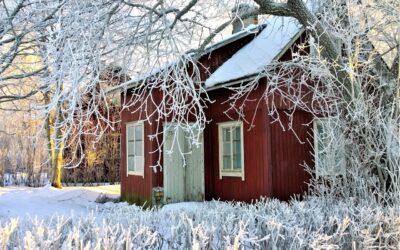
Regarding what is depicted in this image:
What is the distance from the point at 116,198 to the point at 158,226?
12.5 meters

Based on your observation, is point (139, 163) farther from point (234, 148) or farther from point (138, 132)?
point (234, 148)

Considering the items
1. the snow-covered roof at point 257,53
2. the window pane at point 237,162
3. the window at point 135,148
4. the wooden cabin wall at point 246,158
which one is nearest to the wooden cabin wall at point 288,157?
the wooden cabin wall at point 246,158

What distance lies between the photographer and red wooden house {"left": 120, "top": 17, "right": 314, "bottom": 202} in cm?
1188

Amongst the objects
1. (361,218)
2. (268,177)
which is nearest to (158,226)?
(361,218)

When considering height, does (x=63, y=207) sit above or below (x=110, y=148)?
below

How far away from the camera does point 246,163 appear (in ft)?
40.8

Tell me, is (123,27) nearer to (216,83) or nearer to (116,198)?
(216,83)

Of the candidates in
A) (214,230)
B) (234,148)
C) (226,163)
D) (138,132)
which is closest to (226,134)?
(234,148)

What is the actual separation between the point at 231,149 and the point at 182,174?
1649 millimetres

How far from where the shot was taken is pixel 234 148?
13023mm

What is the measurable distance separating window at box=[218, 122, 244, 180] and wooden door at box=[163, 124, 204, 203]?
693 millimetres

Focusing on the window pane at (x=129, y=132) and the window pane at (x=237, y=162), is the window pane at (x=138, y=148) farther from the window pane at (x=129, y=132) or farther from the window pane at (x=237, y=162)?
the window pane at (x=237, y=162)

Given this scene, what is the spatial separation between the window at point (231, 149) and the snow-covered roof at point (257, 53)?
1.32 meters

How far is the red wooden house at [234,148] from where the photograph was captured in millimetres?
11883
